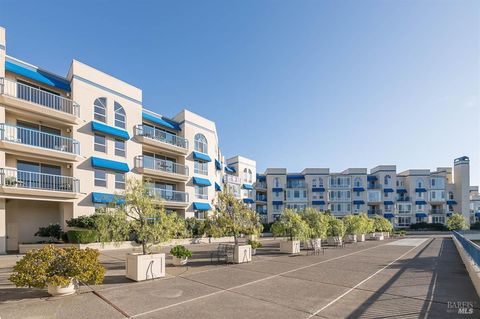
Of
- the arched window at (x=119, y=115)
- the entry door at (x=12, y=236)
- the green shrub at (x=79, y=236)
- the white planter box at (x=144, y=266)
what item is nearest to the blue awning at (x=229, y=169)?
the arched window at (x=119, y=115)

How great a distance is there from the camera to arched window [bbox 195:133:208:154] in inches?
1431

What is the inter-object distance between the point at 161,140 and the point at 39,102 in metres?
12.0

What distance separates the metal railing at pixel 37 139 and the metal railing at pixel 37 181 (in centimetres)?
217

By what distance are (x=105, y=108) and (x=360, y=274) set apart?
2461 centimetres

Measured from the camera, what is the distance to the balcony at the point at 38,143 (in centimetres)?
1923

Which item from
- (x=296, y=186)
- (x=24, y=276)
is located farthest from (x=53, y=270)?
(x=296, y=186)

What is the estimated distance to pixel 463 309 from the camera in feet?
24.2

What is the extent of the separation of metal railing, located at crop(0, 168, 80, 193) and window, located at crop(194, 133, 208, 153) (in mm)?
15884

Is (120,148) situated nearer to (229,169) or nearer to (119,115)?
(119,115)

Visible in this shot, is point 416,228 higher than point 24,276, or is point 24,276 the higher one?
point 24,276

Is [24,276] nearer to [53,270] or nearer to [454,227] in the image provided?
[53,270]

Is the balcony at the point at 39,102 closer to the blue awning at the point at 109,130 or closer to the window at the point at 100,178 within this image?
the blue awning at the point at 109,130

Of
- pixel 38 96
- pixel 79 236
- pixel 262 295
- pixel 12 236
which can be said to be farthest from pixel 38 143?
pixel 262 295

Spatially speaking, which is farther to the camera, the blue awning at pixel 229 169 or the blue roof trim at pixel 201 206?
the blue awning at pixel 229 169
